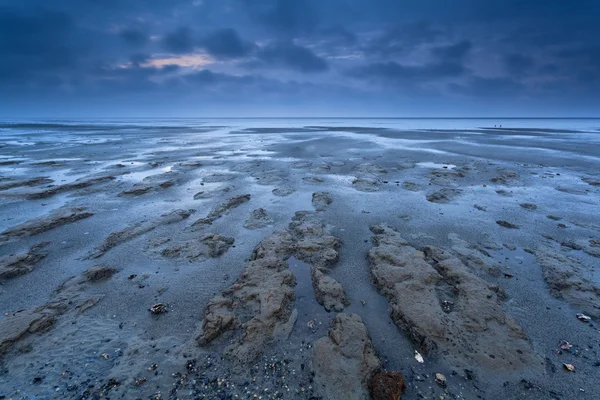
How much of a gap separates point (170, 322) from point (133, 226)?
5693mm

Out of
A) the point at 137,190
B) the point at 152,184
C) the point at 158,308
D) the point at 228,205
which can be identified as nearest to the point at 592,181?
the point at 228,205

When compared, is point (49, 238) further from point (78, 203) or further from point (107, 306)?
point (107, 306)

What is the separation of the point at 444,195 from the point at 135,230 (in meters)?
13.4

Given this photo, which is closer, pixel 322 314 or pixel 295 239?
pixel 322 314

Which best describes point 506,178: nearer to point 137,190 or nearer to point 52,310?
point 52,310

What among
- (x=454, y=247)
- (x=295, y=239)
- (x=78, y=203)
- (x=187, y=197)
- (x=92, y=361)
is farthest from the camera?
(x=187, y=197)

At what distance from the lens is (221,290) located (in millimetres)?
6359

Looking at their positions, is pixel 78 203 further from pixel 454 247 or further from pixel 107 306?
pixel 454 247

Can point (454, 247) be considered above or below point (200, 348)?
above

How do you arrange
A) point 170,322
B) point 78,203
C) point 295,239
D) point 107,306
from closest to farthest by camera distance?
point 170,322 → point 107,306 → point 295,239 → point 78,203

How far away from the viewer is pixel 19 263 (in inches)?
279

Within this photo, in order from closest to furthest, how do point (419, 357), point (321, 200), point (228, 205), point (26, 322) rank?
point (419, 357) < point (26, 322) < point (228, 205) < point (321, 200)

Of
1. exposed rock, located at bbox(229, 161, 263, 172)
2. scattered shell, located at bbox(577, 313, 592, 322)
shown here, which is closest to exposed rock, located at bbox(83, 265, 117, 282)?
scattered shell, located at bbox(577, 313, 592, 322)

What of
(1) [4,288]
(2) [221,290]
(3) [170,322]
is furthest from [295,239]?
(1) [4,288]
